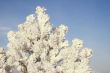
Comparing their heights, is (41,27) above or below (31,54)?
above

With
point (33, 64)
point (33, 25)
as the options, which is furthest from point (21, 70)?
point (33, 25)

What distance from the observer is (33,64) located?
2766cm

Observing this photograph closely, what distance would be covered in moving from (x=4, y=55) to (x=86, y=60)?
18.7 ft

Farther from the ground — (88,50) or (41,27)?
(41,27)

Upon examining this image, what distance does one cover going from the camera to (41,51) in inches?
1113

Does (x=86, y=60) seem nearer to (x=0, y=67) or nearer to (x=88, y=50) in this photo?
(x=88, y=50)

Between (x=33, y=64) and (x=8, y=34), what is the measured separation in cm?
276

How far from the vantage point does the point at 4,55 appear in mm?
27641

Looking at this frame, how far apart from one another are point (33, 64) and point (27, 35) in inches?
88.5

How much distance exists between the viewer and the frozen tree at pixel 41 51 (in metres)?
27.7

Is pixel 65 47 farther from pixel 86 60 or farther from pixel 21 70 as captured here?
pixel 21 70

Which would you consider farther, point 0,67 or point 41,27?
point 41,27

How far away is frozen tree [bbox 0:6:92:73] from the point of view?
91.0ft

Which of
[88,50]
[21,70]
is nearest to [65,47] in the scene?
[88,50]
